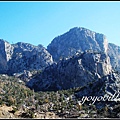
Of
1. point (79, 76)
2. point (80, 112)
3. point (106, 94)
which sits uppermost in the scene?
point (79, 76)

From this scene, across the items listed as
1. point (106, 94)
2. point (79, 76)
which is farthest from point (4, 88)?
point (106, 94)

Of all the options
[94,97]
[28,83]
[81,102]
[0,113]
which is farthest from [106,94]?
[28,83]

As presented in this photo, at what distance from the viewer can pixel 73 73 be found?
543 feet

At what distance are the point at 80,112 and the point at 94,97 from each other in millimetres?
22336

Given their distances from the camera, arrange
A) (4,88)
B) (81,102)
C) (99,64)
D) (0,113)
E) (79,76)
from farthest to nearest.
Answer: (99,64) < (79,76) < (4,88) < (81,102) < (0,113)

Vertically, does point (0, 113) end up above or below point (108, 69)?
below

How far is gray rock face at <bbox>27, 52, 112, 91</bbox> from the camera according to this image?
530 ft

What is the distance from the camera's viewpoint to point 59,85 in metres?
166

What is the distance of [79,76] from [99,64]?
20.8 m

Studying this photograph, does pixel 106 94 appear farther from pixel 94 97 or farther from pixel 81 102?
pixel 81 102

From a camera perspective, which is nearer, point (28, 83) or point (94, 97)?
point (94, 97)

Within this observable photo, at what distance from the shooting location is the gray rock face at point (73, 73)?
530 ft

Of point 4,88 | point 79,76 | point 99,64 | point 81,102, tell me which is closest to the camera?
point 81,102

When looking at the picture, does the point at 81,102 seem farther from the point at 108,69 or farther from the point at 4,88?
the point at 108,69
